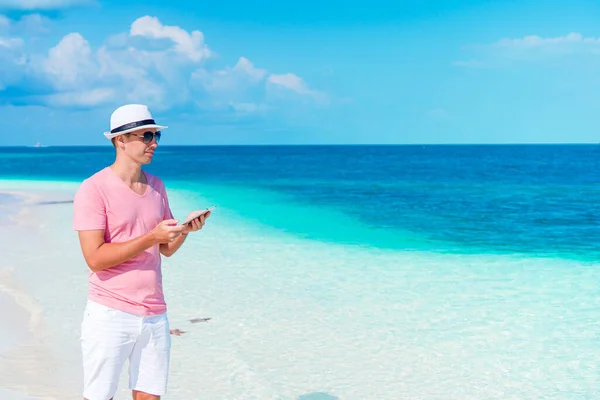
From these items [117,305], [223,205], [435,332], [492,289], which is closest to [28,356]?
[117,305]

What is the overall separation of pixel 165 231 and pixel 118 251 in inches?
9.7

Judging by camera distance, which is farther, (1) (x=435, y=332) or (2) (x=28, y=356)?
(1) (x=435, y=332)

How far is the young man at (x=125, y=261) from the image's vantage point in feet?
9.06

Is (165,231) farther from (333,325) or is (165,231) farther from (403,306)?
(403,306)

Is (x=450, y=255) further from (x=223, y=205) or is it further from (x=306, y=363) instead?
(x=223, y=205)

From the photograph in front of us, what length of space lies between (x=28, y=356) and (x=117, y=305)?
10.8 feet

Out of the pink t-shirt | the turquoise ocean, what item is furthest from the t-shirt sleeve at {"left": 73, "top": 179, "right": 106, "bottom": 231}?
the turquoise ocean

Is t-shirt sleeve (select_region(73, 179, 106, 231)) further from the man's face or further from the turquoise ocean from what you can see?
the turquoise ocean

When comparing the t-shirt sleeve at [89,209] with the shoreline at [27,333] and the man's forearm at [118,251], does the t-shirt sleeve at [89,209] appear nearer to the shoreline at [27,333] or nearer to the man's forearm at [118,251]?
the man's forearm at [118,251]

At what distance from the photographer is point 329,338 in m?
6.52

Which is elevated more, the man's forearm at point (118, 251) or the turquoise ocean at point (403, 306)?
the man's forearm at point (118, 251)

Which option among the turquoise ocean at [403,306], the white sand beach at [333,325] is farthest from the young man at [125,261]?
the turquoise ocean at [403,306]

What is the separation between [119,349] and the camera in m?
2.84

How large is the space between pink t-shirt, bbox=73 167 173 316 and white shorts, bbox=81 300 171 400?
2.1 inches
